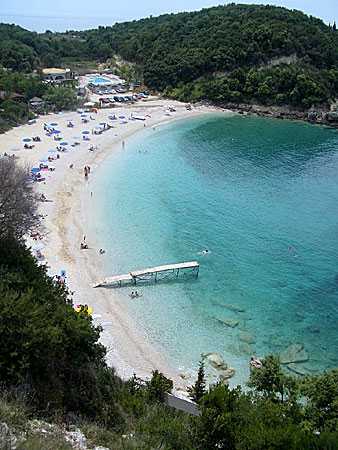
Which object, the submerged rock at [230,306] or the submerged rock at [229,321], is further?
the submerged rock at [230,306]

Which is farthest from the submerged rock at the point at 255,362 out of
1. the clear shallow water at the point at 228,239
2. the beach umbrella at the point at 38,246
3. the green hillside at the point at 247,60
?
the green hillside at the point at 247,60

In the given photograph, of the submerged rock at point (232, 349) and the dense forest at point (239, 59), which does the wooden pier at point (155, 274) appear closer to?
the submerged rock at point (232, 349)

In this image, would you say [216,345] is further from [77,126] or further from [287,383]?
Result: [77,126]

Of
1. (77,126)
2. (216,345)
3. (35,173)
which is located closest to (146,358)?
(216,345)

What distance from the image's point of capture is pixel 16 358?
1211cm

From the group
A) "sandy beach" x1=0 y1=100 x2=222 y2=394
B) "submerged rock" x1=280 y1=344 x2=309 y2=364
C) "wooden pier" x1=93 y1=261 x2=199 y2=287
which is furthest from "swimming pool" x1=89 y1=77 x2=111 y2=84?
"submerged rock" x1=280 y1=344 x2=309 y2=364

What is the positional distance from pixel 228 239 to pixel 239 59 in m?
74.0

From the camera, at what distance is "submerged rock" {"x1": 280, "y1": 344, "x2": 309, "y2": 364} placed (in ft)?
73.0

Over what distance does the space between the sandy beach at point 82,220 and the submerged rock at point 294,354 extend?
6.69m

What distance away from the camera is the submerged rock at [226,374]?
2080 centimetres

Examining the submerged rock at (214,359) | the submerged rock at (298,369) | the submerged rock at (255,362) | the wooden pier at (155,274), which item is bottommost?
the submerged rock at (298,369)

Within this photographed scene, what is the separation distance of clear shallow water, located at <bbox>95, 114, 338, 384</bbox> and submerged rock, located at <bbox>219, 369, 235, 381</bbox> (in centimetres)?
36

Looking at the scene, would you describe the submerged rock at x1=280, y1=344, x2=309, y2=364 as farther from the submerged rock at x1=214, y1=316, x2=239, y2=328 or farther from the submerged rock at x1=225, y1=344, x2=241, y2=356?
the submerged rock at x1=214, y1=316, x2=239, y2=328

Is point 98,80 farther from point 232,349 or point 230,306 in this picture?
point 232,349
